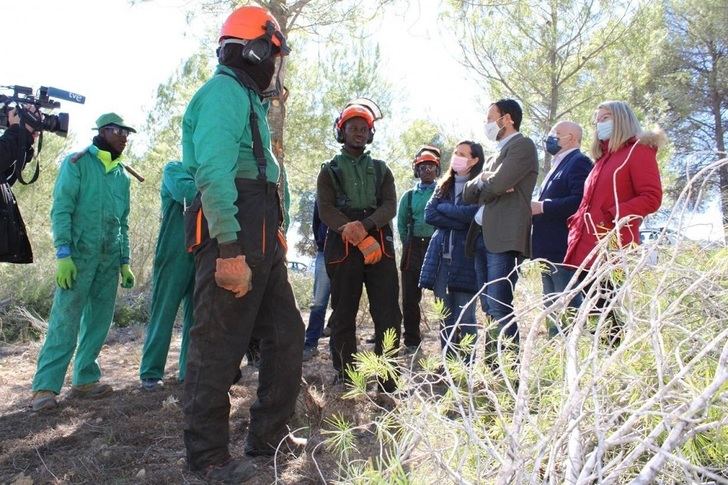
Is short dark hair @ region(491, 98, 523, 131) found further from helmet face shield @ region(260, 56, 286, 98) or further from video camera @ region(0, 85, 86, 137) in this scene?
video camera @ region(0, 85, 86, 137)

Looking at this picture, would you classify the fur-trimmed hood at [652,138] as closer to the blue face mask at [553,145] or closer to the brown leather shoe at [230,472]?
the blue face mask at [553,145]

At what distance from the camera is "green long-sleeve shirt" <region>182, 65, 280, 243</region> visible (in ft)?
8.36

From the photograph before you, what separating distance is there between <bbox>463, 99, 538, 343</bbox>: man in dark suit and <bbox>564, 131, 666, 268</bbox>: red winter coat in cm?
32

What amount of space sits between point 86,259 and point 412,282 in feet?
9.34

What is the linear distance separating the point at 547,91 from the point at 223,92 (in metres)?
9.03

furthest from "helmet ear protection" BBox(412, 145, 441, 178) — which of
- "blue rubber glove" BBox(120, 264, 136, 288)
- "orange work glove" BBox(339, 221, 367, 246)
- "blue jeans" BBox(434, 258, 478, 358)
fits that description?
"blue rubber glove" BBox(120, 264, 136, 288)

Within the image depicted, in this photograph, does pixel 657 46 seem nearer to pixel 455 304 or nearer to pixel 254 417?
pixel 455 304

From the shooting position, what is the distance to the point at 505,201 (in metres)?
3.96

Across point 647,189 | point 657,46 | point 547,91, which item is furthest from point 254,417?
point 657,46

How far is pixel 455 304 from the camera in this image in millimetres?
4367

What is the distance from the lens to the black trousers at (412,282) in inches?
229

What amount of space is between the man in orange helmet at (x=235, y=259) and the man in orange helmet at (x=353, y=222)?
A: 107cm

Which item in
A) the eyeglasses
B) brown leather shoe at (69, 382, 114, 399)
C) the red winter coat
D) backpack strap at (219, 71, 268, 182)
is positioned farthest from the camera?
the eyeglasses

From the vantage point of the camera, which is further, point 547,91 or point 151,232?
point 151,232
